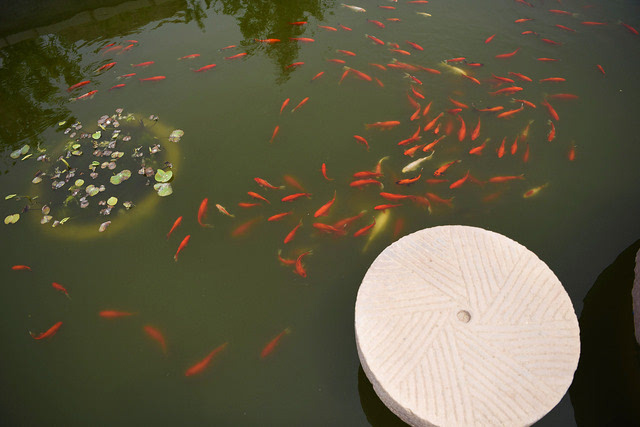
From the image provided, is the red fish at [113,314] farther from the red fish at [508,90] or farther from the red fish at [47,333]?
the red fish at [508,90]

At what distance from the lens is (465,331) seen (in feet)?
8.18

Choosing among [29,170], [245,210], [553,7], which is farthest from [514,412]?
[553,7]

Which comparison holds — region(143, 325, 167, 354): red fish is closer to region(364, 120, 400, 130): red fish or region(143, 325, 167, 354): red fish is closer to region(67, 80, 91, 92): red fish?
region(364, 120, 400, 130): red fish

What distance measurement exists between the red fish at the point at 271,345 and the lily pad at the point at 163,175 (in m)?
2.15

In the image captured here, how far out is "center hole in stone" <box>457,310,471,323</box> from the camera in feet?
8.33

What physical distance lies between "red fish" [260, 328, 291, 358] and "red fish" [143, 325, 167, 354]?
32.0 inches

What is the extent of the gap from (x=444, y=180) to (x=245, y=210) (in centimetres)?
202

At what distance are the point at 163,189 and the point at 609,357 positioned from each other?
166 inches

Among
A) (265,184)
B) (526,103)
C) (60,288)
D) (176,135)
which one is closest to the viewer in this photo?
(60,288)

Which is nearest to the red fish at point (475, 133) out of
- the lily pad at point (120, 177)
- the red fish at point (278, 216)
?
the red fish at point (278, 216)

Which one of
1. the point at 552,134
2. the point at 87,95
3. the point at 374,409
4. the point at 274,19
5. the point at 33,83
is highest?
the point at 274,19

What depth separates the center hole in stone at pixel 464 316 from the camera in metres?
2.54

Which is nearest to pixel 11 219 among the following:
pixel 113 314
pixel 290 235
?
pixel 113 314

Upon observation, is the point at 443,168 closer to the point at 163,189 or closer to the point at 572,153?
the point at 572,153
